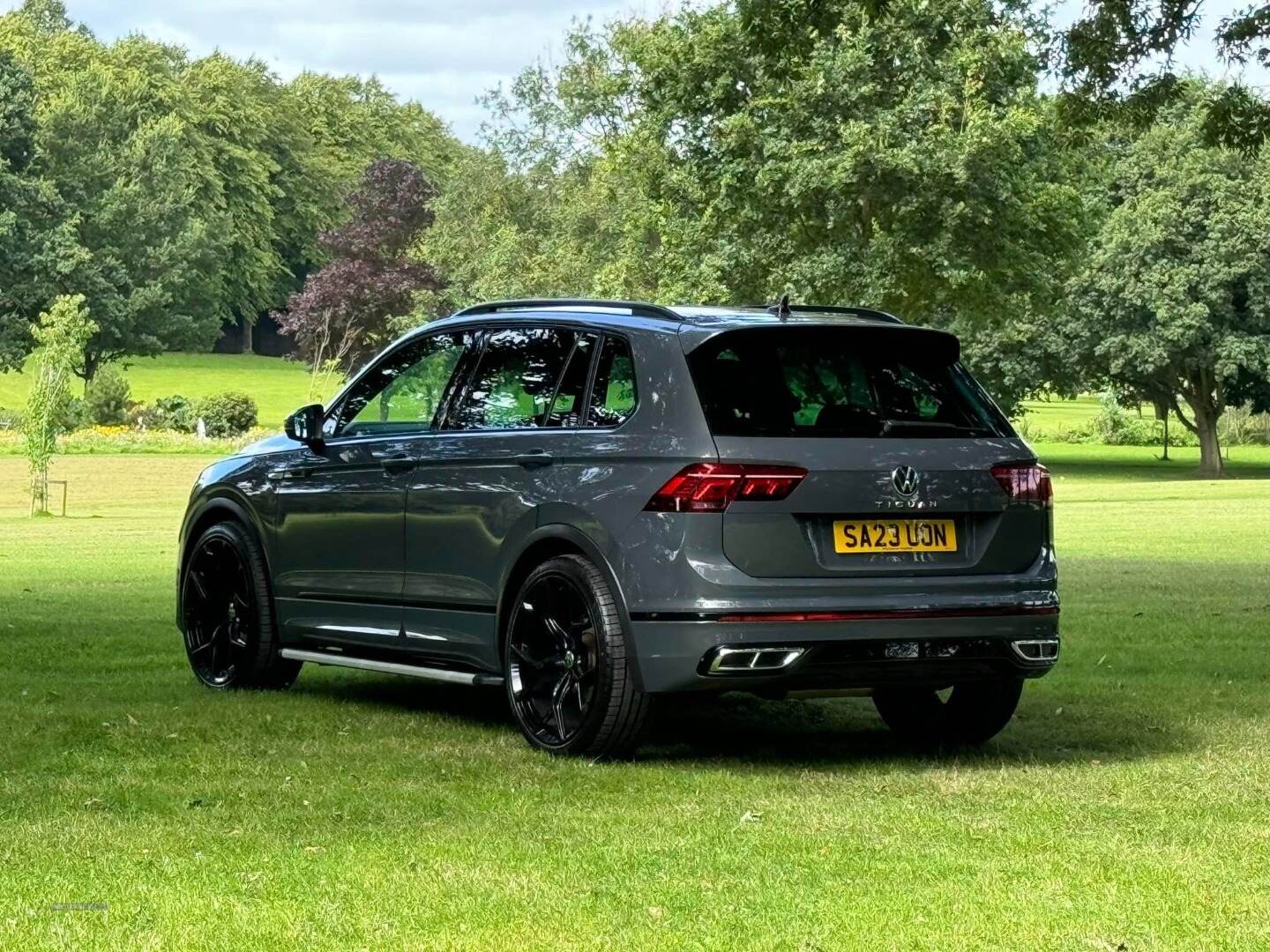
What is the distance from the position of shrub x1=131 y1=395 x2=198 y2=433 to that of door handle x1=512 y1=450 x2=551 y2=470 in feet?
201

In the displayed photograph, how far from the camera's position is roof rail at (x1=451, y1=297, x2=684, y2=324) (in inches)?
340

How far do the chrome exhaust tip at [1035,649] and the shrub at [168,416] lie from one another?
61.9 m

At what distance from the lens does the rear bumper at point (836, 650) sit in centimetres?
784

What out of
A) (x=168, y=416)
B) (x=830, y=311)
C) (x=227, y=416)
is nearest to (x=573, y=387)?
(x=830, y=311)

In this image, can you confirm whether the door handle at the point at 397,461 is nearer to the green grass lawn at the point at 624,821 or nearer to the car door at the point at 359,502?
the car door at the point at 359,502

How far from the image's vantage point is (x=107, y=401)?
72500 millimetres

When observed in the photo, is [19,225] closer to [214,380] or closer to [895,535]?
[214,380]

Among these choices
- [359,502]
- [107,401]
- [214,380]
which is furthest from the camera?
[214,380]

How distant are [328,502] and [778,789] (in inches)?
126

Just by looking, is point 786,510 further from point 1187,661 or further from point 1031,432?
point 1031,432

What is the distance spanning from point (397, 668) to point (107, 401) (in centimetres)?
6542

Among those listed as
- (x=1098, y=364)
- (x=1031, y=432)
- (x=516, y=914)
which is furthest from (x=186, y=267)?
(x=516, y=914)

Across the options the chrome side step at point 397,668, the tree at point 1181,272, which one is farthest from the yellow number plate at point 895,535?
the tree at point 1181,272

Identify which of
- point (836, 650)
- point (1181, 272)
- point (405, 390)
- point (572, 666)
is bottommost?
point (572, 666)
